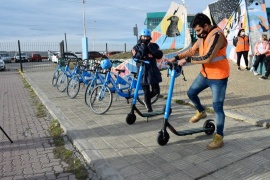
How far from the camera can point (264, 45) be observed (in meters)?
10.1

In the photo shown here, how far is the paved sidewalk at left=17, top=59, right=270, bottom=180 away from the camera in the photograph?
10.6 feet

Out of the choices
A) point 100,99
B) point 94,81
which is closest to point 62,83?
point 94,81

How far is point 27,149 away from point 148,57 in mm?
2741

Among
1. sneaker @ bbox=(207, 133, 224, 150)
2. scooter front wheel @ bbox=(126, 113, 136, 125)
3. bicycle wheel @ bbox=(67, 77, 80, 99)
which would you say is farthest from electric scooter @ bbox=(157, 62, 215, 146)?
bicycle wheel @ bbox=(67, 77, 80, 99)

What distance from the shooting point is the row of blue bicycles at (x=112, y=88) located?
3.95m

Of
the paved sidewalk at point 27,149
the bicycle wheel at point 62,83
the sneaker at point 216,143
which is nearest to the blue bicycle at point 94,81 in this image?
the paved sidewalk at point 27,149

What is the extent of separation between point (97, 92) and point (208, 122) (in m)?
2.76

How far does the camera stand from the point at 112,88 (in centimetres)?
602

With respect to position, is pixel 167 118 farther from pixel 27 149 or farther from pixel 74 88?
pixel 74 88

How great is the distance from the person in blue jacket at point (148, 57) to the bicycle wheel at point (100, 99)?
0.89 meters

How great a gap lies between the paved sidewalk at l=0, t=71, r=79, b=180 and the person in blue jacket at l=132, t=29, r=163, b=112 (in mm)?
2135

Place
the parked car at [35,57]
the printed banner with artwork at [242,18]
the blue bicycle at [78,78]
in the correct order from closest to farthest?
the blue bicycle at [78,78] < the printed banner with artwork at [242,18] < the parked car at [35,57]

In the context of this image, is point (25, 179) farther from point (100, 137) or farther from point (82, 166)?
point (100, 137)

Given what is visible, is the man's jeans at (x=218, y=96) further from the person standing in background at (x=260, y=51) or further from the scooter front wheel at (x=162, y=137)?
the person standing in background at (x=260, y=51)
